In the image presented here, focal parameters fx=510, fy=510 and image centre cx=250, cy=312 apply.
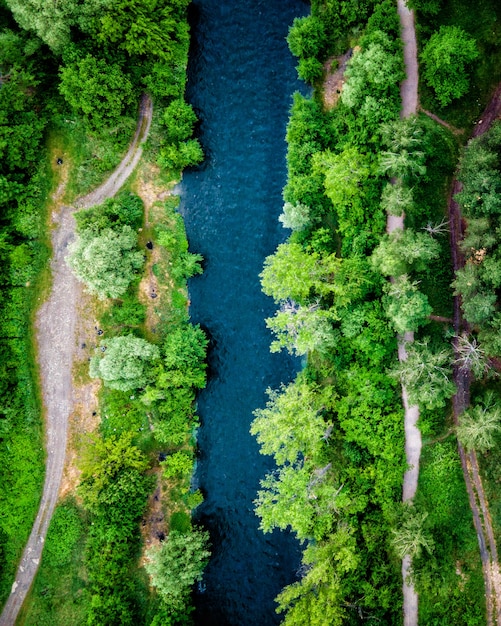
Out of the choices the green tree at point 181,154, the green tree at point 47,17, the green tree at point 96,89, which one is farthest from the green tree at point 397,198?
the green tree at point 47,17

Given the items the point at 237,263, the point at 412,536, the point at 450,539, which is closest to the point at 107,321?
the point at 237,263

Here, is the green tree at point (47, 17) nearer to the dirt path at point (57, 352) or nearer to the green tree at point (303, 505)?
the dirt path at point (57, 352)

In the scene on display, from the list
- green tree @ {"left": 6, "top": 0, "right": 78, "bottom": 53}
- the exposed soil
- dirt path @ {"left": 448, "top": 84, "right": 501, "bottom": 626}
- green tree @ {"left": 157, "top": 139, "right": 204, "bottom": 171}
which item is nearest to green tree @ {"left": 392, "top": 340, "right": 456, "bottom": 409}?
dirt path @ {"left": 448, "top": 84, "right": 501, "bottom": 626}

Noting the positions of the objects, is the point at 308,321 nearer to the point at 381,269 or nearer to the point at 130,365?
the point at 381,269

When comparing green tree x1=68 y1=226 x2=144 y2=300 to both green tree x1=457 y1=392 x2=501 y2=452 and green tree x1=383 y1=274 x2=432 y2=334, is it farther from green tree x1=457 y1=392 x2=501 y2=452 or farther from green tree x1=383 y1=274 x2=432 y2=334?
green tree x1=457 y1=392 x2=501 y2=452

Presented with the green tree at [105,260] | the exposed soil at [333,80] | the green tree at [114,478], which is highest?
the exposed soil at [333,80]

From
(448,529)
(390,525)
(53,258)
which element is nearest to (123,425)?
(53,258)
